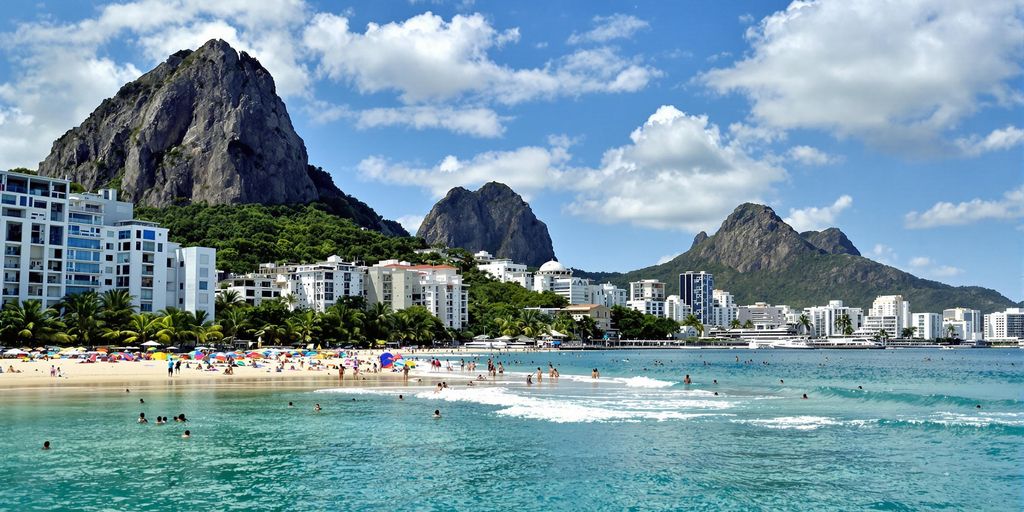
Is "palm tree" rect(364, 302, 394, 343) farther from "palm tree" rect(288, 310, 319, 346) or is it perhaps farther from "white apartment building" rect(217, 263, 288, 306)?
"white apartment building" rect(217, 263, 288, 306)

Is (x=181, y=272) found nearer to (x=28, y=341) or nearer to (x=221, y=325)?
(x=221, y=325)

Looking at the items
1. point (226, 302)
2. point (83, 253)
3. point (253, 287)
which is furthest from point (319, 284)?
point (83, 253)

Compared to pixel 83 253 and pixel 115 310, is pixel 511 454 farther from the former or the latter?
pixel 83 253

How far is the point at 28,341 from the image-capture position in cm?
8119

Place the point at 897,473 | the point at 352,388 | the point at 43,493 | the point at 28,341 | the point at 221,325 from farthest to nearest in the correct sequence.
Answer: the point at 221,325 < the point at 28,341 < the point at 352,388 < the point at 897,473 < the point at 43,493

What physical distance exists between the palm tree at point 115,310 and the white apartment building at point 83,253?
7678 mm

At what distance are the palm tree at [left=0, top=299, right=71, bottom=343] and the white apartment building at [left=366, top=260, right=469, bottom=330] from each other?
73069 mm

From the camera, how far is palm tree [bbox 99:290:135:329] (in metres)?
89.1

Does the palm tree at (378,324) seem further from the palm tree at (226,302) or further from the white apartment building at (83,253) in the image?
A: the white apartment building at (83,253)

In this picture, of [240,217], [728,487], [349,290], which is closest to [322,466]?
[728,487]

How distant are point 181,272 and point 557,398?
245 ft

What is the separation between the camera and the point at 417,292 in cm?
15600

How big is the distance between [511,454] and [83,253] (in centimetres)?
8678

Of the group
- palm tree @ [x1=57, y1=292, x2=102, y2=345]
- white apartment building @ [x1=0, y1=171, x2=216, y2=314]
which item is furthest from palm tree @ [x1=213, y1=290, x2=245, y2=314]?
palm tree @ [x1=57, y1=292, x2=102, y2=345]
